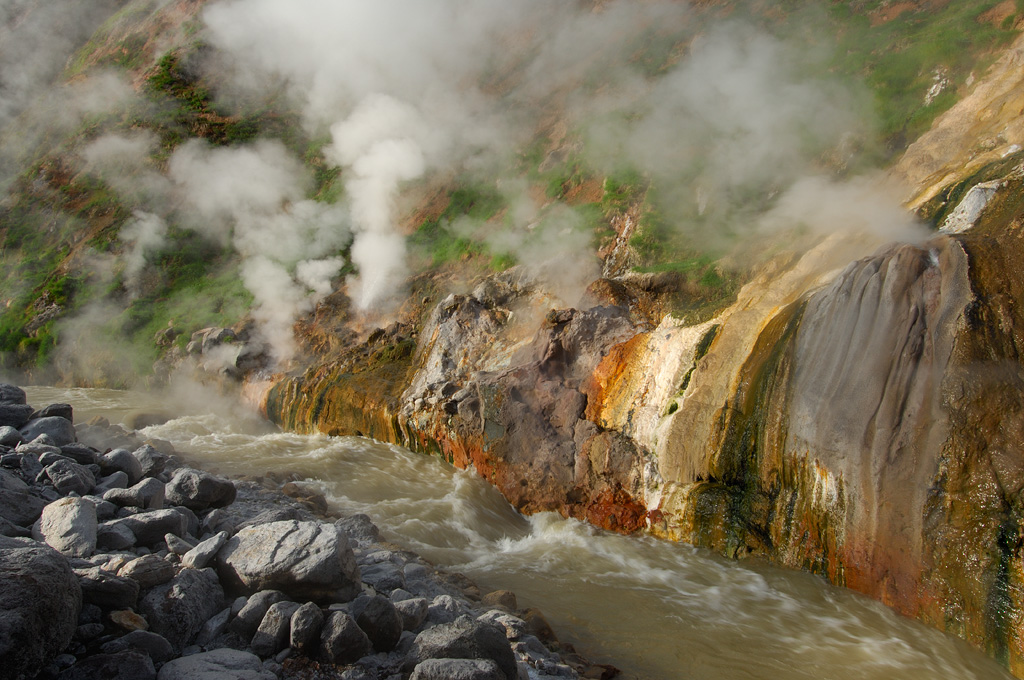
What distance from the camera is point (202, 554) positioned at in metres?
3.12

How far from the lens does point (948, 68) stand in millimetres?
8203

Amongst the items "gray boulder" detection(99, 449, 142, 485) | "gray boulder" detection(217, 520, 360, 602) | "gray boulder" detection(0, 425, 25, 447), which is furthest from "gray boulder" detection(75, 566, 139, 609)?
"gray boulder" detection(0, 425, 25, 447)

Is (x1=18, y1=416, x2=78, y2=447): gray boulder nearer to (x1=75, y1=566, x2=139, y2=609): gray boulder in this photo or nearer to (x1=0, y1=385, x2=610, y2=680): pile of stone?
(x1=0, y1=385, x2=610, y2=680): pile of stone

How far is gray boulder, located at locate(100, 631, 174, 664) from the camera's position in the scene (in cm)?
227

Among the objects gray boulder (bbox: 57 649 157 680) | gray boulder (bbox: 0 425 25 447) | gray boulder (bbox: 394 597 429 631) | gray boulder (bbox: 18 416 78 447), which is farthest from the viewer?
gray boulder (bbox: 18 416 78 447)

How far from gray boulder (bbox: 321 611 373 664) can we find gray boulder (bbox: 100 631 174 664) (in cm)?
63

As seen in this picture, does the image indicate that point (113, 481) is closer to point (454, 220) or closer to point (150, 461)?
point (150, 461)

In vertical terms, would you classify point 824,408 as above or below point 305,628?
above

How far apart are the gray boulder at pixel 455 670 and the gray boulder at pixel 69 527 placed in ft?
6.10

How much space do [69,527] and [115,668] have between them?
4.23ft

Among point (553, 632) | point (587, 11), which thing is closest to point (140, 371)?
point (553, 632)

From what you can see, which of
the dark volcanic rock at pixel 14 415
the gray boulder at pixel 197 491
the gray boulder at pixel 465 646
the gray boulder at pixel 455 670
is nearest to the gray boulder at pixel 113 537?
the gray boulder at pixel 197 491

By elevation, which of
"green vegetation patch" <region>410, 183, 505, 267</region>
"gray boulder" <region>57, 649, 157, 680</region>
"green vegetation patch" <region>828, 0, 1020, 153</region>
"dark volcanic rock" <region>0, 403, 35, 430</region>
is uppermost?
"green vegetation patch" <region>828, 0, 1020, 153</region>

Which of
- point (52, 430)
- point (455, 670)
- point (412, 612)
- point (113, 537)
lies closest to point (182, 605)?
point (113, 537)
